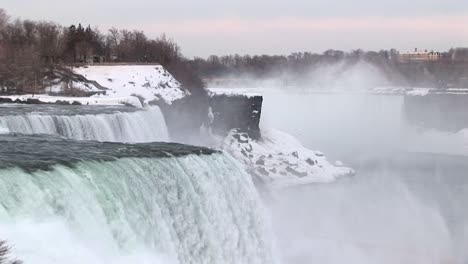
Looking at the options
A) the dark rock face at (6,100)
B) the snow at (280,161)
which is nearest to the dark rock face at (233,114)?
the snow at (280,161)

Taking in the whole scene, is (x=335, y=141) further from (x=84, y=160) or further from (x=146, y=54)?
(x=84, y=160)

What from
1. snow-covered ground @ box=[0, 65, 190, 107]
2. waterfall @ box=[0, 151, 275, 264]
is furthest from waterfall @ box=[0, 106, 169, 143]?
snow-covered ground @ box=[0, 65, 190, 107]

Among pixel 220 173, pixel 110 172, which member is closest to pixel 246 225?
pixel 220 173

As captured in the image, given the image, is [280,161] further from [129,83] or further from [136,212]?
[136,212]

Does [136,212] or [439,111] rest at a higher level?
[136,212]

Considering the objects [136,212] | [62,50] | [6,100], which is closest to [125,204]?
[136,212]

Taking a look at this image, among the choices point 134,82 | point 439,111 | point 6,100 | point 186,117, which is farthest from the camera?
point 439,111
